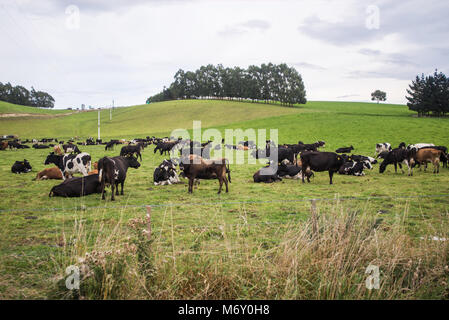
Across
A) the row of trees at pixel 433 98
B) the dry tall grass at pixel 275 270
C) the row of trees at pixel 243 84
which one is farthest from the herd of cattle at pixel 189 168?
the row of trees at pixel 243 84

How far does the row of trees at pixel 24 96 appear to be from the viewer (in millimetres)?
128125

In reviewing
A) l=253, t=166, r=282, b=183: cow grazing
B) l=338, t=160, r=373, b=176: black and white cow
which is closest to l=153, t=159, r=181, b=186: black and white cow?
l=253, t=166, r=282, b=183: cow grazing

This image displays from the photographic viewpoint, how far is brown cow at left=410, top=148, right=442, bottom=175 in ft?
59.0

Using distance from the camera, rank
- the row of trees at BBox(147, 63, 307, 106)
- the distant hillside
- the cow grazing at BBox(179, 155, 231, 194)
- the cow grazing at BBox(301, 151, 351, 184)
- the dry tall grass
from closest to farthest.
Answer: the dry tall grass < the cow grazing at BBox(179, 155, 231, 194) < the cow grazing at BBox(301, 151, 351, 184) < the distant hillside < the row of trees at BBox(147, 63, 307, 106)

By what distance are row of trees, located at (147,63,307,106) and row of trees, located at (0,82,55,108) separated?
60.8 m

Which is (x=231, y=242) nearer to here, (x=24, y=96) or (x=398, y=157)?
(x=398, y=157)

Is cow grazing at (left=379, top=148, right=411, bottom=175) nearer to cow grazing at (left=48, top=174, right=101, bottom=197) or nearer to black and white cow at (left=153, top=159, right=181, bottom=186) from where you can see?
black and white cow at (left=153, top=159, right=181, bottom=186)

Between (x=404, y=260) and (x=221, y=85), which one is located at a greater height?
(x=221, y=85)

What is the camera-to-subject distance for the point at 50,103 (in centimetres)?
15125

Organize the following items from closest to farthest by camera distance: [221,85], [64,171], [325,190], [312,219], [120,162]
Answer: [312,219] → [120,162] → [325,190] → [64,171] → [221,85]
